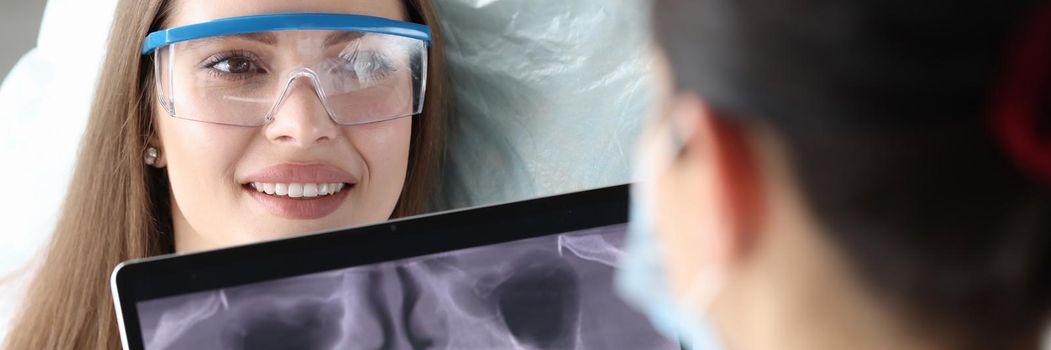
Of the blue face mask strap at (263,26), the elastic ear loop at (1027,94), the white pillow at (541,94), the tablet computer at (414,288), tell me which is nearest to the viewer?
the elastic ear loop at (1027,94)

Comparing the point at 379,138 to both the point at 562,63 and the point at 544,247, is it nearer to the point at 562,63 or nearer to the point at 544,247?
the point at 562,63

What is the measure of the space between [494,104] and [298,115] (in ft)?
1.10

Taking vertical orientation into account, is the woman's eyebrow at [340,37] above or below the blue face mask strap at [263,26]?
below

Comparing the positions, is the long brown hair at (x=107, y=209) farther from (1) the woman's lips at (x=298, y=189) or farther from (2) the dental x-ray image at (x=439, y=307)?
(2) the dental x-ray image at (x=439, y=307)

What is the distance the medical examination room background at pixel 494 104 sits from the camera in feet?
4.83

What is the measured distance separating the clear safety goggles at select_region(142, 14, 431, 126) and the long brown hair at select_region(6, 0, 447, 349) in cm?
6

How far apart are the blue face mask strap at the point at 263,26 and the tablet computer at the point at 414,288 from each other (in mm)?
426

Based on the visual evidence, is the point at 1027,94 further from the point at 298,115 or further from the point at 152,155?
the point at 152,155

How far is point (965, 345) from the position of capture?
459mm

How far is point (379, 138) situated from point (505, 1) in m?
0.30

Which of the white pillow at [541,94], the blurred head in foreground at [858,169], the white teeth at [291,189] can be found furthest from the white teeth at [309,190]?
the blurred head in foreground at [858,169]

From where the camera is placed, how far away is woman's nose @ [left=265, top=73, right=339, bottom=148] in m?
1.25

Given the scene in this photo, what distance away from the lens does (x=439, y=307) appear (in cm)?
93

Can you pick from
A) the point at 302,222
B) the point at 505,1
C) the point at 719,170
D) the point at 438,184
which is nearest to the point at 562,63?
the point at 505,1
